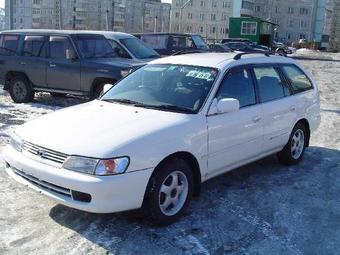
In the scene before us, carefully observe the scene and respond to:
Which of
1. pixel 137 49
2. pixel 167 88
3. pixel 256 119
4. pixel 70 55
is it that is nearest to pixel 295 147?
pixel 256 119

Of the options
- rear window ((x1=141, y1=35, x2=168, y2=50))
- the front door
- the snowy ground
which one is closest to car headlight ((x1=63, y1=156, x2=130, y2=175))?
the snowy ground

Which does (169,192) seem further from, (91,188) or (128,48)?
(128,48)

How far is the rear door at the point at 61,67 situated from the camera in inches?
434

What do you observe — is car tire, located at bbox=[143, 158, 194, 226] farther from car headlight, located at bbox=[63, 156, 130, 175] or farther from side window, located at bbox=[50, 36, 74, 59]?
side window, located at bbox=[50, 36, 74, 59]

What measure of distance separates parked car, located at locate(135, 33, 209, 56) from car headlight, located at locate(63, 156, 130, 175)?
50.5 feet

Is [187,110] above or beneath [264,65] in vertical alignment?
beneath

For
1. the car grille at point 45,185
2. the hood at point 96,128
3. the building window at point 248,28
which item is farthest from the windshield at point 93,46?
the building window at point 248,28

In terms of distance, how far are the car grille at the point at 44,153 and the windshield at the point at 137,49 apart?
7.45 meters

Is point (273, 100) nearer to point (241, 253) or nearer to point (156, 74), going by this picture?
point (156, 74)

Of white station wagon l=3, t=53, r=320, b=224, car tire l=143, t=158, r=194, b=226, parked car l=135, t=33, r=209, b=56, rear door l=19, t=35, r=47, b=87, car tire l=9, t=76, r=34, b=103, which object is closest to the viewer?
white station wagon l=3, t=53, r=320, b=224

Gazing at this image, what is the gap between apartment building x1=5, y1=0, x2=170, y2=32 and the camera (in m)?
99.6

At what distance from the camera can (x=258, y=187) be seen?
230 inches

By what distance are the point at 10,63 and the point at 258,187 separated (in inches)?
318

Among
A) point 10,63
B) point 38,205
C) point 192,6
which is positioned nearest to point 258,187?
point 38,205
